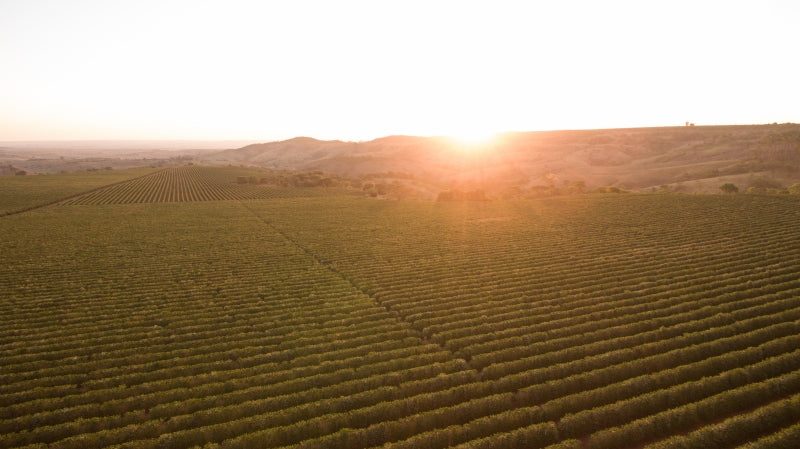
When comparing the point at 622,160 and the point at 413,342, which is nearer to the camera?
the point at 413,342

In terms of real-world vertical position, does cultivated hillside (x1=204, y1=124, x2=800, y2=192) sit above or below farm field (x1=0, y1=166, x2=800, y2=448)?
above

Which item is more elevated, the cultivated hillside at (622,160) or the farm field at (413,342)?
the cultivated hillside at (622,160)

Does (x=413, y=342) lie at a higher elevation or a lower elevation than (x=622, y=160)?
lower

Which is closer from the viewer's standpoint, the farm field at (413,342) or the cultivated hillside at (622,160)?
the farm field at (413,342)

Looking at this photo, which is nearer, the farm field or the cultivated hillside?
the farm field
